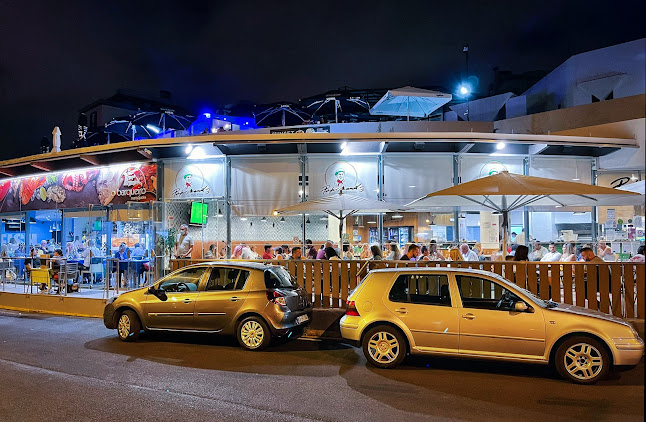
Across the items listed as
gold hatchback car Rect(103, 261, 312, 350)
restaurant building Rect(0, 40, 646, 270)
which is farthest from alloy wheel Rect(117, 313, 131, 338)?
restaurant building Rect(0, 40, 646, 270)

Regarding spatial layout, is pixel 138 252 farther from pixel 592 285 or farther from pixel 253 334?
pixel 592 285

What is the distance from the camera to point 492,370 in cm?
712

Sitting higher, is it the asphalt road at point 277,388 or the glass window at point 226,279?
the glass window at point 226,279

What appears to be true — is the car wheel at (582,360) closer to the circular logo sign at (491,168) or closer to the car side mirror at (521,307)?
the car side mirror at (521,307)

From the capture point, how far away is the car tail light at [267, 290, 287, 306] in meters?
8.33

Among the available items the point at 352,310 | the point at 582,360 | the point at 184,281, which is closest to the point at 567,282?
the point at 582,360

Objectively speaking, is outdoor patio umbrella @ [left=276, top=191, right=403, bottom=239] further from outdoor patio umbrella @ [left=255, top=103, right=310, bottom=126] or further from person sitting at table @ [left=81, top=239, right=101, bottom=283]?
outdoor patio umbrella @ [left=255, top=103, right=310, bottom=126]

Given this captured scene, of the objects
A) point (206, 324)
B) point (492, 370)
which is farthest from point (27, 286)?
point (492, 370)

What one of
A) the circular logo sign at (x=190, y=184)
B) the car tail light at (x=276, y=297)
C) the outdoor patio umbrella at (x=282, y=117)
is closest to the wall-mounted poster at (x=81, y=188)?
the circular logo sign at (x=190, y=184)

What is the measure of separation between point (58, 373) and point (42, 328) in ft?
15.5

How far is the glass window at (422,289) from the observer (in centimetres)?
715

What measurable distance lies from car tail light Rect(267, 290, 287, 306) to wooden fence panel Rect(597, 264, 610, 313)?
559cm

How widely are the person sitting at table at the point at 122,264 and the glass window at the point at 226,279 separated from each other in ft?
16.1

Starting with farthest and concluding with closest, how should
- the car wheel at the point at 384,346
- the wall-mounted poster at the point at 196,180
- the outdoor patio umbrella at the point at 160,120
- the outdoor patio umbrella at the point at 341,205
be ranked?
the outdoor patio umbrella at the point at 160,120, the wall-mounted poster at the point at 196,180, the outdoor patio umbrella at the point at 341,205, the car wheel at the point at 384,346
